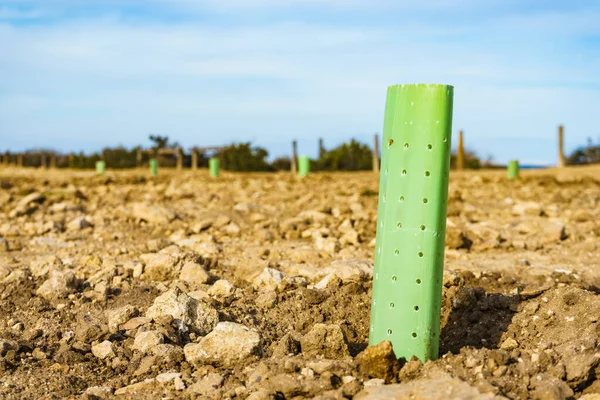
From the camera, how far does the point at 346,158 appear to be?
29.2 metres

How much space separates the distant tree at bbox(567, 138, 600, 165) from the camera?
2748 cm

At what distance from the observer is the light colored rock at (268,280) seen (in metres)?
4.75

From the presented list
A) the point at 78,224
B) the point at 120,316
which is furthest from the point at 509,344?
the point at 78,224

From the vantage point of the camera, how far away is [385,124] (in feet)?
10.8

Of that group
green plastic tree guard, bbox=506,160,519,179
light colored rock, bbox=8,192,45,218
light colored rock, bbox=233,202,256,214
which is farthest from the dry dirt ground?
green plastic tree guard, bbox=506,160,519,179

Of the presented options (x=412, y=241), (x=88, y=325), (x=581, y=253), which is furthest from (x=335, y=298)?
(x=581, y=253)

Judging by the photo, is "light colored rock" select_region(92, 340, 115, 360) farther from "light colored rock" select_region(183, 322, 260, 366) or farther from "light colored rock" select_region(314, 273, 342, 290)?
"light colored rock" select_region(314, 273, 342, 290)

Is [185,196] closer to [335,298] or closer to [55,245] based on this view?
[55,245]

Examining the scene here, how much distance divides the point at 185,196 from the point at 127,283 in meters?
5.89

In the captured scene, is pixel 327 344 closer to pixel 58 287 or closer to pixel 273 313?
pixel 273 313

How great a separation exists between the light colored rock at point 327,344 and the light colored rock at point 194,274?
5.44 ft

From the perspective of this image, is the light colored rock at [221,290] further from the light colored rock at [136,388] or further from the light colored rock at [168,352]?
the light colored rock at [136,388]

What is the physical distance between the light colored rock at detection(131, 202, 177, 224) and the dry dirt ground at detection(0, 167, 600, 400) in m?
0.02

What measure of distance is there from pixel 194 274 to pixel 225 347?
1.59m
